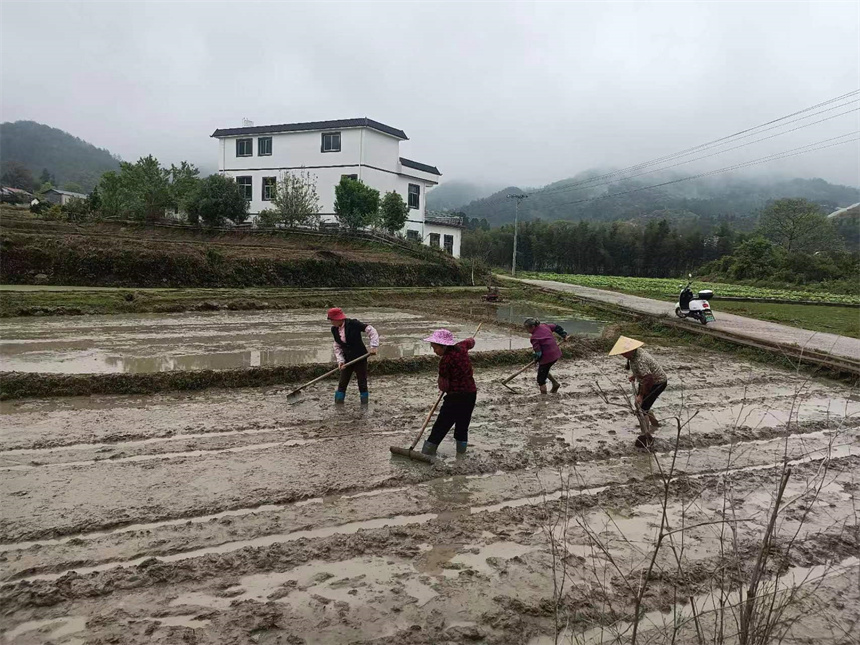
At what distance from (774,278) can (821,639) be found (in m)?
40.5

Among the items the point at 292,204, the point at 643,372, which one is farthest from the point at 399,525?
the point at 292,204

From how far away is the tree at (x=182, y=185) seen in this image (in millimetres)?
32094

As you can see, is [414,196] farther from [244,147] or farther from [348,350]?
[348,350]

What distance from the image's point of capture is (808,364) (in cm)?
1215

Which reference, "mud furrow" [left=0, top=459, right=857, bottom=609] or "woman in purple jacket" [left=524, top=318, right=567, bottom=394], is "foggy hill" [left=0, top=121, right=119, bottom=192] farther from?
"mud furrow" [left=0, top=459, right=857, bottom=609]

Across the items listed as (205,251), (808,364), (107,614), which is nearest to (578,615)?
(107,614)

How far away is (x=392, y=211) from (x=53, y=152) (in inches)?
4256

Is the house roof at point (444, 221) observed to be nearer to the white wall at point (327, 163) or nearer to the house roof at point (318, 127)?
the white wall at point (327, 163)

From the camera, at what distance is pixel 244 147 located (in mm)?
38000

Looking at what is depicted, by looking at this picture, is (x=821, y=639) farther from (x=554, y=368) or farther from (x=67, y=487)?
(x=554, y=368)

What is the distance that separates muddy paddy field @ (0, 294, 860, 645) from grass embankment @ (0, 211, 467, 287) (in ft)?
46.3

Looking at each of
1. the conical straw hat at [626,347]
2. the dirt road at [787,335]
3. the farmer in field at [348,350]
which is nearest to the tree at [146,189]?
the dirt road at [787,335]

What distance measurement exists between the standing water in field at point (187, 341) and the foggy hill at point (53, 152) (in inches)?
3604

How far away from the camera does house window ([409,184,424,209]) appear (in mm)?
39406
